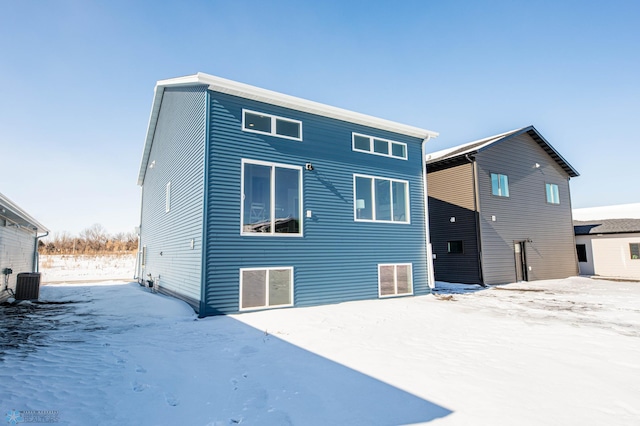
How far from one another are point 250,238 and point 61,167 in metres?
19.8

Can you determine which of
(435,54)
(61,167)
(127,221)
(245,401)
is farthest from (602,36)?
(127,221)

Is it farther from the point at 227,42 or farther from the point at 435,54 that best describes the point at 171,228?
the point at 435,54

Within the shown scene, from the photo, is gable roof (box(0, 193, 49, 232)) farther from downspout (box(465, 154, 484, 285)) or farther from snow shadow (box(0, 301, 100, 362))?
downspout (box(465, 154, 484, 285))

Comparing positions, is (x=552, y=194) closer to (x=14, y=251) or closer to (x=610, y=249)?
(x=610, y=249)

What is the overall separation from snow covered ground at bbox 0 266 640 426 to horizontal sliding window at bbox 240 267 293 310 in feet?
1.38

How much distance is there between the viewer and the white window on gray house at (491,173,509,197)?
53.0ft

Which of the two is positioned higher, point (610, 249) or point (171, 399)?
point (610, 249)

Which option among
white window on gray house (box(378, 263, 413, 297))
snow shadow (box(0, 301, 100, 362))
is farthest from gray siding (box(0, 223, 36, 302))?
white window on gray house (box(378, 263, 413, 297))

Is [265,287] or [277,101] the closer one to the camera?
[265,287]

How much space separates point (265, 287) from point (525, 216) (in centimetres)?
1505

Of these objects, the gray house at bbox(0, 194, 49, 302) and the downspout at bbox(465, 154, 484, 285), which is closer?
the gray house at bbox(0, 194, 49, 302)

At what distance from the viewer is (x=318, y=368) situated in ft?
14.6

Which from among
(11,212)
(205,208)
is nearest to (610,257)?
(205,208)

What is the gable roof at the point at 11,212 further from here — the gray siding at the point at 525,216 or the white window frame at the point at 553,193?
the white window frame at the point at 553,193
